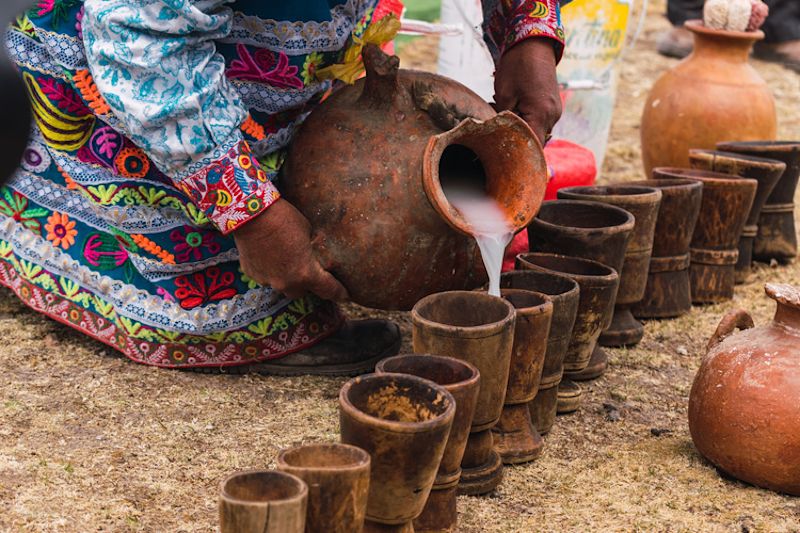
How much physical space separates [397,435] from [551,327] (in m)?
0.70

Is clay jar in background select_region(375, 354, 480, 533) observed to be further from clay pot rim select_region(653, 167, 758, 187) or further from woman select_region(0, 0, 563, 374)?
clay pot rim select_region(653, 167, 758, 187)

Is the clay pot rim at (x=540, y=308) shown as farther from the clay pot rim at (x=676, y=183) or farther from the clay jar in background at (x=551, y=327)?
the clay pot rim at (x=676, y=183)

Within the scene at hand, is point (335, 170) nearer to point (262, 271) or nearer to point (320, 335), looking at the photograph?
point (262, 271)

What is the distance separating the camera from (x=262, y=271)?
7.21 ft

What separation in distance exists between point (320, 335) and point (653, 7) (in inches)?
289

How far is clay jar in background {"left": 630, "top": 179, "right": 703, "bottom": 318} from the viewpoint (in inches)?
116

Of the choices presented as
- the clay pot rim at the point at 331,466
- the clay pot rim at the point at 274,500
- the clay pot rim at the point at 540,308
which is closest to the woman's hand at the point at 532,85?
the clay pot rim at the point at 540,308

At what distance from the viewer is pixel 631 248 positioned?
108 inches

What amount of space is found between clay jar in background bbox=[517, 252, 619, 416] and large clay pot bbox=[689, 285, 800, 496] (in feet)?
0.95

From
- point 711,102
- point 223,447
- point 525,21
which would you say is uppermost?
point 525,21

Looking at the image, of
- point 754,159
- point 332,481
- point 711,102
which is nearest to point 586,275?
point 332,481

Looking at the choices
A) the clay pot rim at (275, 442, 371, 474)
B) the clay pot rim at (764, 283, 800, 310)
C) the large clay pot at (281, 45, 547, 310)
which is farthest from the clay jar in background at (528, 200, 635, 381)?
the clay pot rim at (275, 442, 371, 474)

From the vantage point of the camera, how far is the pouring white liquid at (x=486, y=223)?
87.1 inches

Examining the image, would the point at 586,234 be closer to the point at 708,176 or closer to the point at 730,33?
the point at 708,176
